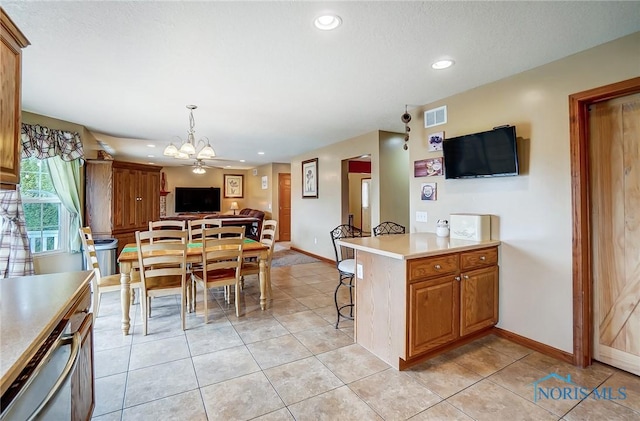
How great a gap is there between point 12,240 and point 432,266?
4302mm

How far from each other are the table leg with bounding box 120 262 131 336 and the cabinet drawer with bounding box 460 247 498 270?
3.02 m

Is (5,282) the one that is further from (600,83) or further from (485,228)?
(600,83)

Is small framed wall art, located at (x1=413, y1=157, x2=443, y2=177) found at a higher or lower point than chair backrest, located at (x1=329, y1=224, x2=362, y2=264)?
higher

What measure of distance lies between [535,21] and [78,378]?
3.14 m

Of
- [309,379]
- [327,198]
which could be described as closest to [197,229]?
[327,198]

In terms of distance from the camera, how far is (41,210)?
3975 millimetres

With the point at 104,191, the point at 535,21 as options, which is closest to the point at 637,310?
the point at 535,21

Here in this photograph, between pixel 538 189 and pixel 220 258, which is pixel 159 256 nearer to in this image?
pixel 220 258

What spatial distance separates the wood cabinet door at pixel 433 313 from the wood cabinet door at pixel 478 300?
87 millimetres

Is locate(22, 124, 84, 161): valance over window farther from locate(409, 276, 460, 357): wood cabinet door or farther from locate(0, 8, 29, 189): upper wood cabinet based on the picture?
locate(409, 276, 460, 357): wood cabinet door

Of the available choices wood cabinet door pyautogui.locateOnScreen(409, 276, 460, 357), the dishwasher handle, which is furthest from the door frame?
the dishwasher handle

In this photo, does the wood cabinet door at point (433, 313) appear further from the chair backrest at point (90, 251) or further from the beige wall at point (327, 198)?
the chair backrest at point (90, 251)

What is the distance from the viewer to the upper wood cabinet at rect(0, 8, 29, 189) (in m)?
1.28

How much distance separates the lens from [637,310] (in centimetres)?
211
